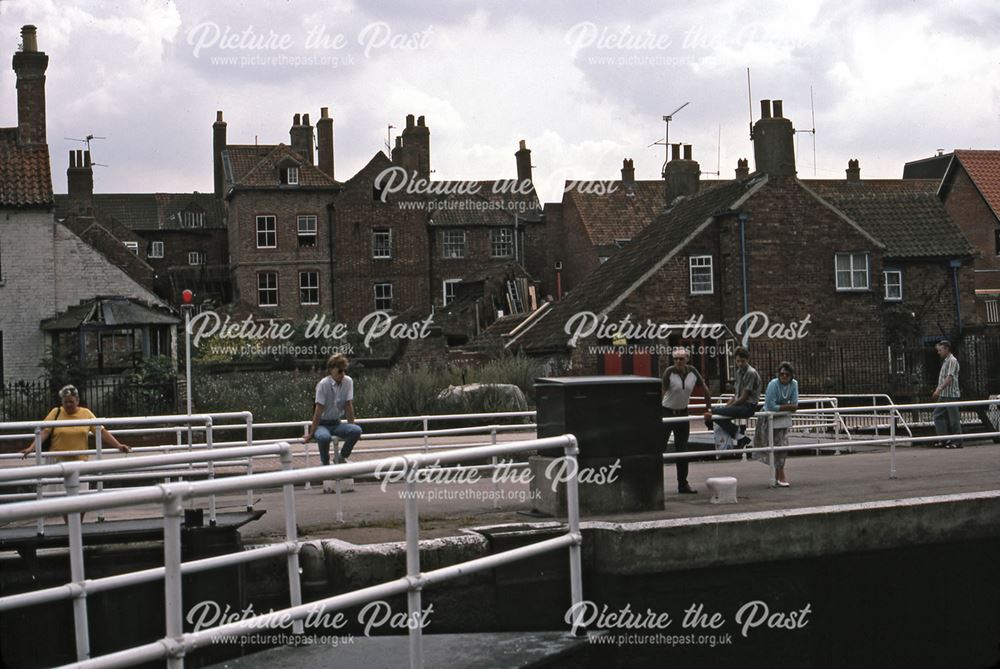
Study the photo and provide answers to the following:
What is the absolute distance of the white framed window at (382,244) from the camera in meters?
58.4

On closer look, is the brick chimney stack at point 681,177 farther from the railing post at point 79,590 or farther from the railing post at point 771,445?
the railing post at point 79,590

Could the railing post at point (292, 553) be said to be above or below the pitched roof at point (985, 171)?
below

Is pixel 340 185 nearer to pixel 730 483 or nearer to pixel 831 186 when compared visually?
pixel 831 186

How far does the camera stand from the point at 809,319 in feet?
124

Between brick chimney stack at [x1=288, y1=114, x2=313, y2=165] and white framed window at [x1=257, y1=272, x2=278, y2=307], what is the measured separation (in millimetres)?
9638

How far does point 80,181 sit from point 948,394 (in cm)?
5714

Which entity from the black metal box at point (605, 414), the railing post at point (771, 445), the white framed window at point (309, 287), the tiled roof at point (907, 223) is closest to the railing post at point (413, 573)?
the black metal box at point (605, 414)

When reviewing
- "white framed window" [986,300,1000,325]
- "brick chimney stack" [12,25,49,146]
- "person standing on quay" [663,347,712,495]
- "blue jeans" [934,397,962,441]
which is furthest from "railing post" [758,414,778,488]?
"white framed window" [986,300,1000,325]

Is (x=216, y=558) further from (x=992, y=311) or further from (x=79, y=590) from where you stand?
(x=992, y=311)

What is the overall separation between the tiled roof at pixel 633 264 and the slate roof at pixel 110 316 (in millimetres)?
11930

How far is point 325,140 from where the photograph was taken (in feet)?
209

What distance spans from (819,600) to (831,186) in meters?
57.1

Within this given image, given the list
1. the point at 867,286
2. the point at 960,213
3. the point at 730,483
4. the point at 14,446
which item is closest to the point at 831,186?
the point at 960,213

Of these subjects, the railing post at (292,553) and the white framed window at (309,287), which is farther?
the white framed window at (309,287)
